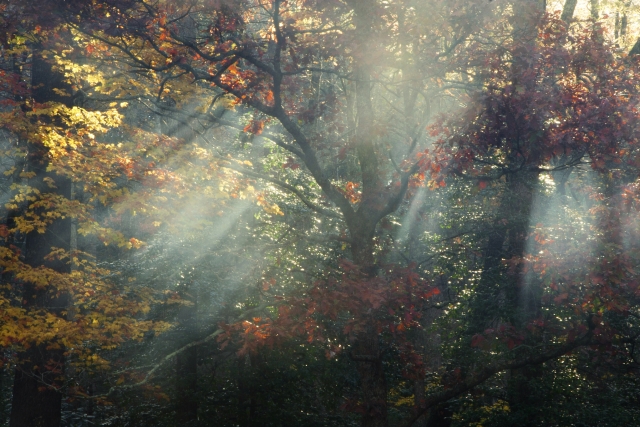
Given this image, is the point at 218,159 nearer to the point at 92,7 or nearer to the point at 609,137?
the point at 92,7

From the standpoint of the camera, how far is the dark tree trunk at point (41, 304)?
39.1 ft

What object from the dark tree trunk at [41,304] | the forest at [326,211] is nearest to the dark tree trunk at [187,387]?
the forest at [326,211]

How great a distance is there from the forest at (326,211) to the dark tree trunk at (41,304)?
0.05 metres

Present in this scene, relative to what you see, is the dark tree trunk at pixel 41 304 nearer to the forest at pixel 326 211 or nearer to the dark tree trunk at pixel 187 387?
the forest at pixel 326 211

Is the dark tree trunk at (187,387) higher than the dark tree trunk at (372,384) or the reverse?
higher

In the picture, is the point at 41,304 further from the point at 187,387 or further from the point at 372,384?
the point at 372,384

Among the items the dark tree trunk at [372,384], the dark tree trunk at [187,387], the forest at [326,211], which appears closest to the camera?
the forest at [326,211]

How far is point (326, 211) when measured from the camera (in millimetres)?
10250

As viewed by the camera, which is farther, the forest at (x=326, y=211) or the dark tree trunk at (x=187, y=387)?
the dark tree trunk at (x=187, y=387)

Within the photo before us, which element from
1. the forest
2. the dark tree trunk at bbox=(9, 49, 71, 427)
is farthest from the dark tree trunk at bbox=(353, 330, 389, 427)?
the dark tree trunk at bbox=(9, 49, 71, 427)

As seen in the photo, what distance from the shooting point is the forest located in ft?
28.4

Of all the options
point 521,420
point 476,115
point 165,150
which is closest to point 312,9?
point 476,115

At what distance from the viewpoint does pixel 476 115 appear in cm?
830

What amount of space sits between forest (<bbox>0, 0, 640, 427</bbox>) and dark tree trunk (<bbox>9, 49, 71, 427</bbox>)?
0.05 m
